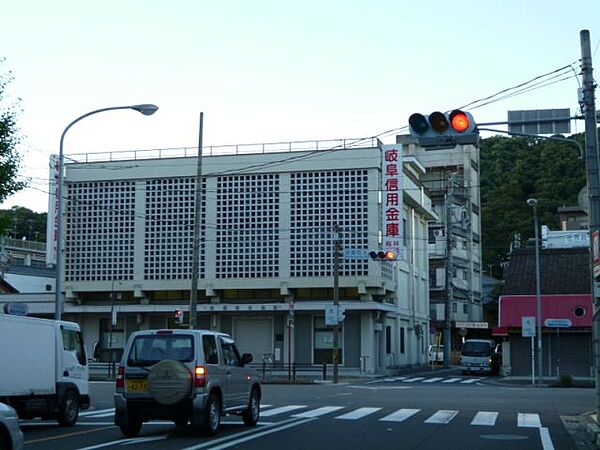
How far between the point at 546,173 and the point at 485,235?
25725 millimetres

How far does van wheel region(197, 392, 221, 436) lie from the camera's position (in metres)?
15.2

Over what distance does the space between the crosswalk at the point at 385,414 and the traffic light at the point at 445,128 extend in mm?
7039

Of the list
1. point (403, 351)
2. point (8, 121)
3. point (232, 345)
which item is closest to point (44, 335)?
point (232, 345)

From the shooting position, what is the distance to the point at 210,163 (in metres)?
52.2

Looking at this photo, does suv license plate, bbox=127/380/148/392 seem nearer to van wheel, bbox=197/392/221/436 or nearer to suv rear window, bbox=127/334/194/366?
suv rear window, bbox=127/334/194/366

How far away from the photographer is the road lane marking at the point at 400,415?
19.4 meters

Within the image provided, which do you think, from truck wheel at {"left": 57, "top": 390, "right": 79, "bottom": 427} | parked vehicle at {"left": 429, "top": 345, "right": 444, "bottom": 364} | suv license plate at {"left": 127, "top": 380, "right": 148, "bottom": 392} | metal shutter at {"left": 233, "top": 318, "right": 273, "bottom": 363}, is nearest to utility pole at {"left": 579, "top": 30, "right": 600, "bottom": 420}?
suv license plate at {"left": 127, "top": 380, "right": 148, "bottom": 392}

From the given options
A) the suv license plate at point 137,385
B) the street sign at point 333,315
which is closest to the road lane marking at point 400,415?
the suv license plate at point 137,385

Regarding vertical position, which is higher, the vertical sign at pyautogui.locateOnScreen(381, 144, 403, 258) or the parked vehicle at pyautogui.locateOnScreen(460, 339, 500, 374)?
the vertical sign at pyautogui.locateOnScreen(381, 144, 403, 258)

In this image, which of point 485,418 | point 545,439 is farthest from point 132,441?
point 485,418

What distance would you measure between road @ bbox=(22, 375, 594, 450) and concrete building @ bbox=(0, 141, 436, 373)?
22579 mm

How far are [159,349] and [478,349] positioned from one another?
124ft

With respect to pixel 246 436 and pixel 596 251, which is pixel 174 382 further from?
pixel 596 251

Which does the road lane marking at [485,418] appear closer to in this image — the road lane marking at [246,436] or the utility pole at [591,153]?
the utility pole at [591,153]
